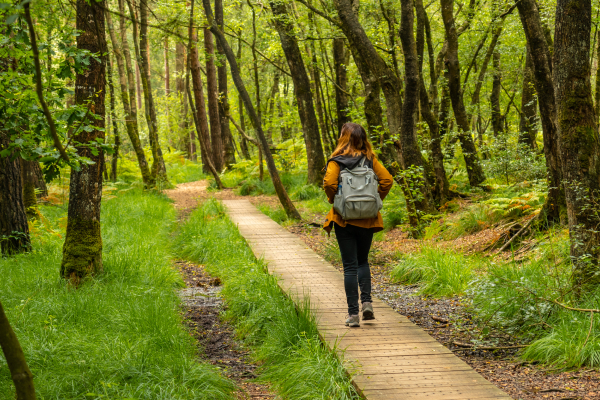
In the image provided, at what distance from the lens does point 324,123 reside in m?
18.2

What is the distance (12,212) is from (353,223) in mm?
6165

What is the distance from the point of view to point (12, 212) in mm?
8102

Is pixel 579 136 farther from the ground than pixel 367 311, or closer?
farther from the ground

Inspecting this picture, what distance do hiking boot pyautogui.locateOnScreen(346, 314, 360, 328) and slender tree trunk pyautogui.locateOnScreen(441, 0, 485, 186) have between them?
8338mm

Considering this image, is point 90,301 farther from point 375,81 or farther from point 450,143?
point 450,143

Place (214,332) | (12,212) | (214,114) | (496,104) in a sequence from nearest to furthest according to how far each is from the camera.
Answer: (214,332), (12,212), (496,104), (214,114)

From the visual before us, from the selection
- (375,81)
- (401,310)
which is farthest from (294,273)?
(375,81)

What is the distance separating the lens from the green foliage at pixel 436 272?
21.5ft

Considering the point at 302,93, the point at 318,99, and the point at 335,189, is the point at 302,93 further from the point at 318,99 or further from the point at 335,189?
the point at 335,189

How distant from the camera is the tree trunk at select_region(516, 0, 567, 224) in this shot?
7395mm

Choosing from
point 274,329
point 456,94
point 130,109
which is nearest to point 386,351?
point 274,329

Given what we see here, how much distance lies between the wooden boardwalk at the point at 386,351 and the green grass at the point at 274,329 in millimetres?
165

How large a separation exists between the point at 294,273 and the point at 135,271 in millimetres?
2346

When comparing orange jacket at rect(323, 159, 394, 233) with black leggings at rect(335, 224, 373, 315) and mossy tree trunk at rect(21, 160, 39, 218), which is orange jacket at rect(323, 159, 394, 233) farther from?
mossy tree trunk at rect(21, 160, 39, 218)
